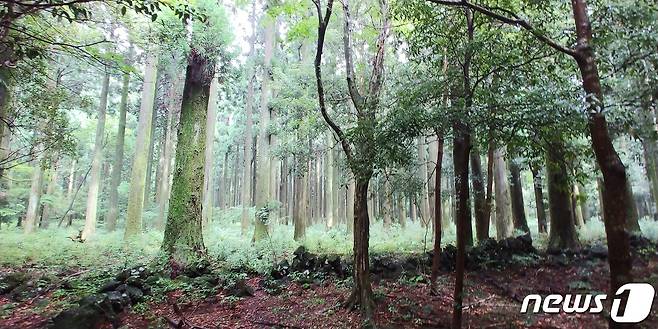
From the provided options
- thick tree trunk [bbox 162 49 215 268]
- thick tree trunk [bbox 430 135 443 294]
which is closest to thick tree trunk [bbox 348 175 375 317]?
thick tree trunk [bbox 430 135 443 294]

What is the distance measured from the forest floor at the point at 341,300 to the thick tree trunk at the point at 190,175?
1660mm

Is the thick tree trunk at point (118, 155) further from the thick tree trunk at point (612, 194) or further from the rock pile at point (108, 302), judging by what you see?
the thick tree trunk at point (612, 194)

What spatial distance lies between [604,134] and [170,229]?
9322 millimetres

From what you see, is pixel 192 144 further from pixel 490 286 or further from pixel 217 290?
pixel 490 286

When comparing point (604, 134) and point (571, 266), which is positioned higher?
point (604, 134)

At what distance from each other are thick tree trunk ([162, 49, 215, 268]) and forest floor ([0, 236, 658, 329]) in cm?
166

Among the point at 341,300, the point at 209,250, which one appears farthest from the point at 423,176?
the point at 341,300

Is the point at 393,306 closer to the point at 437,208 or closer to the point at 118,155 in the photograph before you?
the point at 437,208

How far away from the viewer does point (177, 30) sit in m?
9.69

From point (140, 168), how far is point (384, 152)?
12.3 m

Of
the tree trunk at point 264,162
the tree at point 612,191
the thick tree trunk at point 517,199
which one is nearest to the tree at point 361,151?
the tree at point 612,191

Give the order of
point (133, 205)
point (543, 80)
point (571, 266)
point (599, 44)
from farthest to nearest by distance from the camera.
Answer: point (133, 205) → point (571, 266) → point (543, 80) → point (599, 44)

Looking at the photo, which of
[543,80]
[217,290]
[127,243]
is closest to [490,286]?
[543,80]

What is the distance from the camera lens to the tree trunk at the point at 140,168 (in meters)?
14.7
